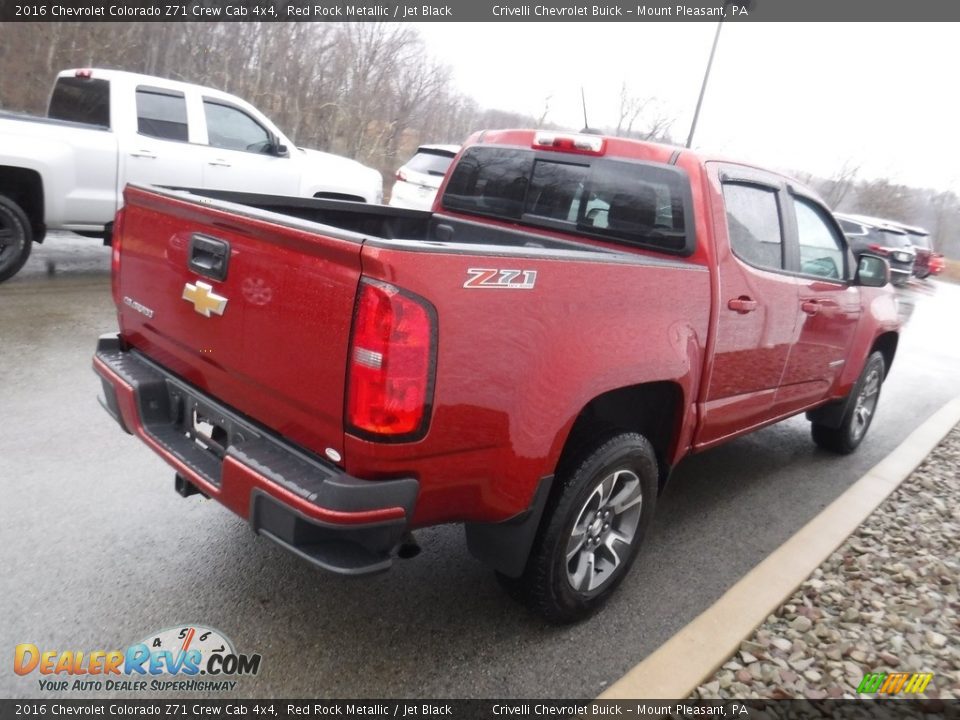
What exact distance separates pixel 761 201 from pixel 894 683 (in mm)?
2252

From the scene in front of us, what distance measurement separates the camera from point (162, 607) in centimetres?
271

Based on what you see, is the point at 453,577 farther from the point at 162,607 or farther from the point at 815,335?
the point at 815,335

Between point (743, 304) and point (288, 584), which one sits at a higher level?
point (743, 304)

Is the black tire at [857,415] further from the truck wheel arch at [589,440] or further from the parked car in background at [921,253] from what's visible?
the parked car in background at [921,253]

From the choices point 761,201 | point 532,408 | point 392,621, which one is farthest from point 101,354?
point 761,201

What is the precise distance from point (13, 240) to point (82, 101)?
190cm

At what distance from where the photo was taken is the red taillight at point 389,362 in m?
1.98

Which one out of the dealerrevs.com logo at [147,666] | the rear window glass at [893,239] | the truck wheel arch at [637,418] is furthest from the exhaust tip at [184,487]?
the rear window glass at [893,239]

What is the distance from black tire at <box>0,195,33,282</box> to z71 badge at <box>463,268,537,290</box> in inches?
244

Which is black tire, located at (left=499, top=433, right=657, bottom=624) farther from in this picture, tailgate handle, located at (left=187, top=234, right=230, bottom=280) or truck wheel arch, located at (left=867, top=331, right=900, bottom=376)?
truck wheel arch, located at (left=867, top=331, right=900, bottom=376)

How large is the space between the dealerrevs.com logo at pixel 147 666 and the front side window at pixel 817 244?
11.4 ft

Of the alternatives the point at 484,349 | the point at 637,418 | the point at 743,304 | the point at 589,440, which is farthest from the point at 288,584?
the point at 743,304

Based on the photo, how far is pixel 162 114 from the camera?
7551mm

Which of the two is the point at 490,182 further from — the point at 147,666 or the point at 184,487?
the point at 147,666
